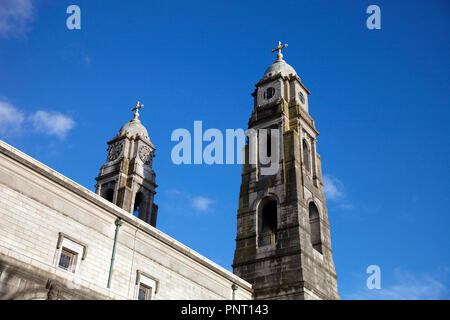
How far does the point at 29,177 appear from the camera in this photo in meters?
26.1

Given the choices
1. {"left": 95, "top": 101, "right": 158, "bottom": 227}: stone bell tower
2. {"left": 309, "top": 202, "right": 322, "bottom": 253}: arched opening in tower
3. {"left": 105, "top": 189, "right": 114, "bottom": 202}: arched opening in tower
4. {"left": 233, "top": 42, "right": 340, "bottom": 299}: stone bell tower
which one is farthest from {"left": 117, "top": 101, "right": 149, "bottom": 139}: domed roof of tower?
{"left": 309, "top": 202, "right": 322, "bottom": 253}: arched opening in tower

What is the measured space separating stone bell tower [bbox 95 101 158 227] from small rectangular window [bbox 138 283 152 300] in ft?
60.4

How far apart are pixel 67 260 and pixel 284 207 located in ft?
65.7

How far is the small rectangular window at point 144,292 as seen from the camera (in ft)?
100

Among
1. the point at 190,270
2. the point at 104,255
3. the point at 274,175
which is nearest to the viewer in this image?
the point at 104,255

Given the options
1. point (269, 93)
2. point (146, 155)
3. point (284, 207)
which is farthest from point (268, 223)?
point (146, 155)

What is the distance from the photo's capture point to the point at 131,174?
51.2 metres

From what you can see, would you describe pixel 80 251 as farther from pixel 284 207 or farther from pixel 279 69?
pixel 279 69

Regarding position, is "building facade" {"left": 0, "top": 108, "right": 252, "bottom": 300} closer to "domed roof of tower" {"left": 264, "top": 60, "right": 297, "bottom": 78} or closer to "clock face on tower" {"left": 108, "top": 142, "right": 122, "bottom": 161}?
"clock face on tower" {"left": 108, "top": 142, "right": 122, "bottom": 161}

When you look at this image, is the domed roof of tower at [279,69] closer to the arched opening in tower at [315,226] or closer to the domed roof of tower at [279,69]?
the domed roof of tower at [279,69]

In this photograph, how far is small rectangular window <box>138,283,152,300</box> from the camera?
30516 mm
